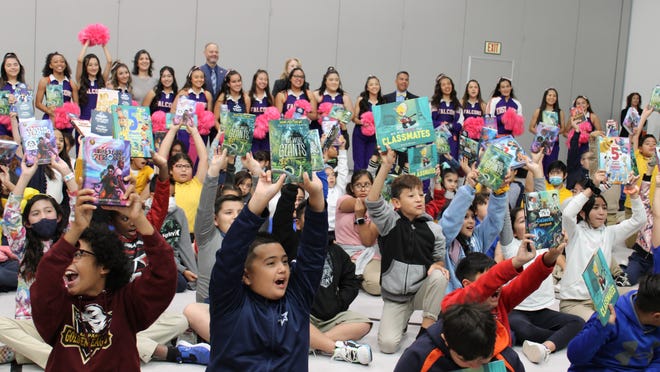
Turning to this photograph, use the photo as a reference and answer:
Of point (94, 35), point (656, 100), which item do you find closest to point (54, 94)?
point (94, 35)

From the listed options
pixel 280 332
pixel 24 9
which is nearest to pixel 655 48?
pixel 24 9

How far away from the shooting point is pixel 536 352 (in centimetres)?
444

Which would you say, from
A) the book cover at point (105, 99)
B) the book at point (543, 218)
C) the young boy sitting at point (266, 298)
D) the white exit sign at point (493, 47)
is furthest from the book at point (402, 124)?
Result: the white exit sign at point (493, 47)

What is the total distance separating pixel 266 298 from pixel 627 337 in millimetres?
1546

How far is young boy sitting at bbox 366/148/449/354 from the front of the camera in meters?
4.55

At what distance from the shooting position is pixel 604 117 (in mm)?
13961

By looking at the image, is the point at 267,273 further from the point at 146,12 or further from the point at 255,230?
the point at 146,12

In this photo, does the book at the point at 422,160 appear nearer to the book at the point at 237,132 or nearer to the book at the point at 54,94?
the book at the point at 237,132

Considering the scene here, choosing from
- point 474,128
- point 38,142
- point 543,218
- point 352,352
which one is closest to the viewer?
point 543,218

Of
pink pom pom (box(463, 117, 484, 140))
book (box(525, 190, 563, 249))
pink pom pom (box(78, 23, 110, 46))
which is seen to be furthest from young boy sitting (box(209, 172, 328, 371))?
pink pom pom (box(78, 23, 110, 46))

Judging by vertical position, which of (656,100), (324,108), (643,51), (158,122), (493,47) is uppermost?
(643,51)

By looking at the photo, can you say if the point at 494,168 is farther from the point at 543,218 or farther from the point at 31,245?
the point at 31,245

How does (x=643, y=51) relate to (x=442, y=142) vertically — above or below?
above

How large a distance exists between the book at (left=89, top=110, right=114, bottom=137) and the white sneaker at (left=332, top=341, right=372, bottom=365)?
1.87 metres
